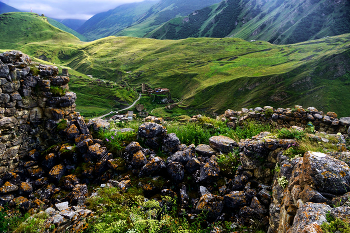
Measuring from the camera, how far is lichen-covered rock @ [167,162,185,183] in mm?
7023

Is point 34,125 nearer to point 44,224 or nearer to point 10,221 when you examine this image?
point 10,221

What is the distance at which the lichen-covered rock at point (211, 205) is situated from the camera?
575 cm

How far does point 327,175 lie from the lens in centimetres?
407

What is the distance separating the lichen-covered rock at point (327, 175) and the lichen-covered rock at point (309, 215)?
0.51 metres

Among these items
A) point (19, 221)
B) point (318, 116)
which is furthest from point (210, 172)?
point (318, 116)

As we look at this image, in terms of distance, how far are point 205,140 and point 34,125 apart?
8094 millimetres

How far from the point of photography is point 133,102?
12100 centimetres

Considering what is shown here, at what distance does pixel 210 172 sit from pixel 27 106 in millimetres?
8330

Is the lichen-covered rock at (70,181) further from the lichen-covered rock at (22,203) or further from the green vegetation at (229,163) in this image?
the green vegetation at (229,163)

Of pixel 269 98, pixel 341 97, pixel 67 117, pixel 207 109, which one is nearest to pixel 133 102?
pixel 207 109

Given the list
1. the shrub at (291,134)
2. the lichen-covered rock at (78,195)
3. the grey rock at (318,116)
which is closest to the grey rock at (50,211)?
the lichen-covered rock at (78,195)

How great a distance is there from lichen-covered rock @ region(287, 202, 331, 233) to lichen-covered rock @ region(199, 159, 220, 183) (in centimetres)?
310

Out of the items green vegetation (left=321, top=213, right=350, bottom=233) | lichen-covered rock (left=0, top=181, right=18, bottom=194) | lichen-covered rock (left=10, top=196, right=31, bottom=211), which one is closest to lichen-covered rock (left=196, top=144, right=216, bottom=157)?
green vegetation (left=321, top=213, right=350, bottom=233)

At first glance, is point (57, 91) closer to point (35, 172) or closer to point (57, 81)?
point (57, 81)
